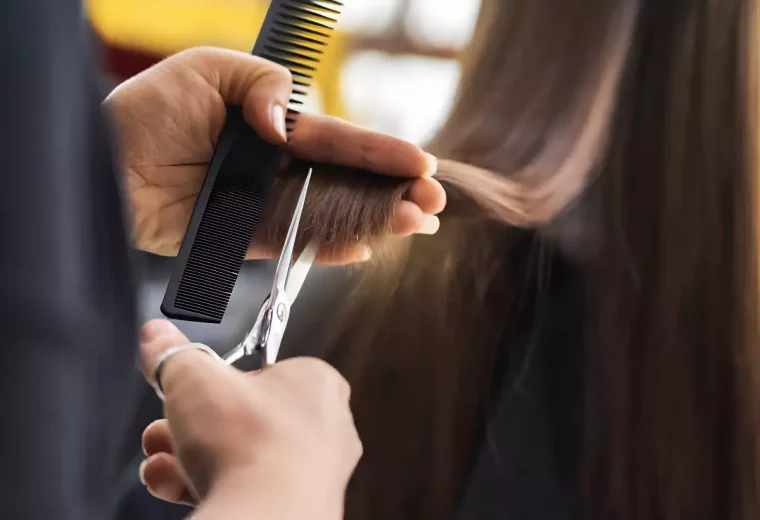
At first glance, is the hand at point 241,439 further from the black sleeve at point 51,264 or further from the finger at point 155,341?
the black sleeve at point 51,264

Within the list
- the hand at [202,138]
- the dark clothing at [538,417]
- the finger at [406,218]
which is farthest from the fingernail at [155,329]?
the dark clothing at [538,417]

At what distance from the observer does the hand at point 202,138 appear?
55cm

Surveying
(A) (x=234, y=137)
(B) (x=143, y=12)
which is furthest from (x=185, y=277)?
(B) (x=143, y=12)

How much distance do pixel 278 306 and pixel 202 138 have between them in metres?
0.17

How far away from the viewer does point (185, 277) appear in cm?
55

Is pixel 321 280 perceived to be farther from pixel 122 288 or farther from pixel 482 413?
pixel 122 288

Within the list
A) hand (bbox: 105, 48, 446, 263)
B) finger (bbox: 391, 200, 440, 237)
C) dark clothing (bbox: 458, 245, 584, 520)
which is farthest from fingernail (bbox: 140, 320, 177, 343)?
dark clothing (bbox: 458, 245, 584, 520)

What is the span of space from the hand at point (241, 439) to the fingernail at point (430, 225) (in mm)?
183

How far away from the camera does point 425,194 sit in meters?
0.60

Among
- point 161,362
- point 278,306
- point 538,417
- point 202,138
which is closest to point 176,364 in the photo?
point 161,362

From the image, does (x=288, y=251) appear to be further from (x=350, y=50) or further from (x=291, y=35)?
(x=350, y=50)

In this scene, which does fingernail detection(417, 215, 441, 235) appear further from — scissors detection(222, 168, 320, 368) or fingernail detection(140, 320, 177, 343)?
fingernail detection(140, 320, 177, 343)

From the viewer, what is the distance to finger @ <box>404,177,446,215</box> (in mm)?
601

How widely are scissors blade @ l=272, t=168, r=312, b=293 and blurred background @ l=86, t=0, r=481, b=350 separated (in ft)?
0.70
